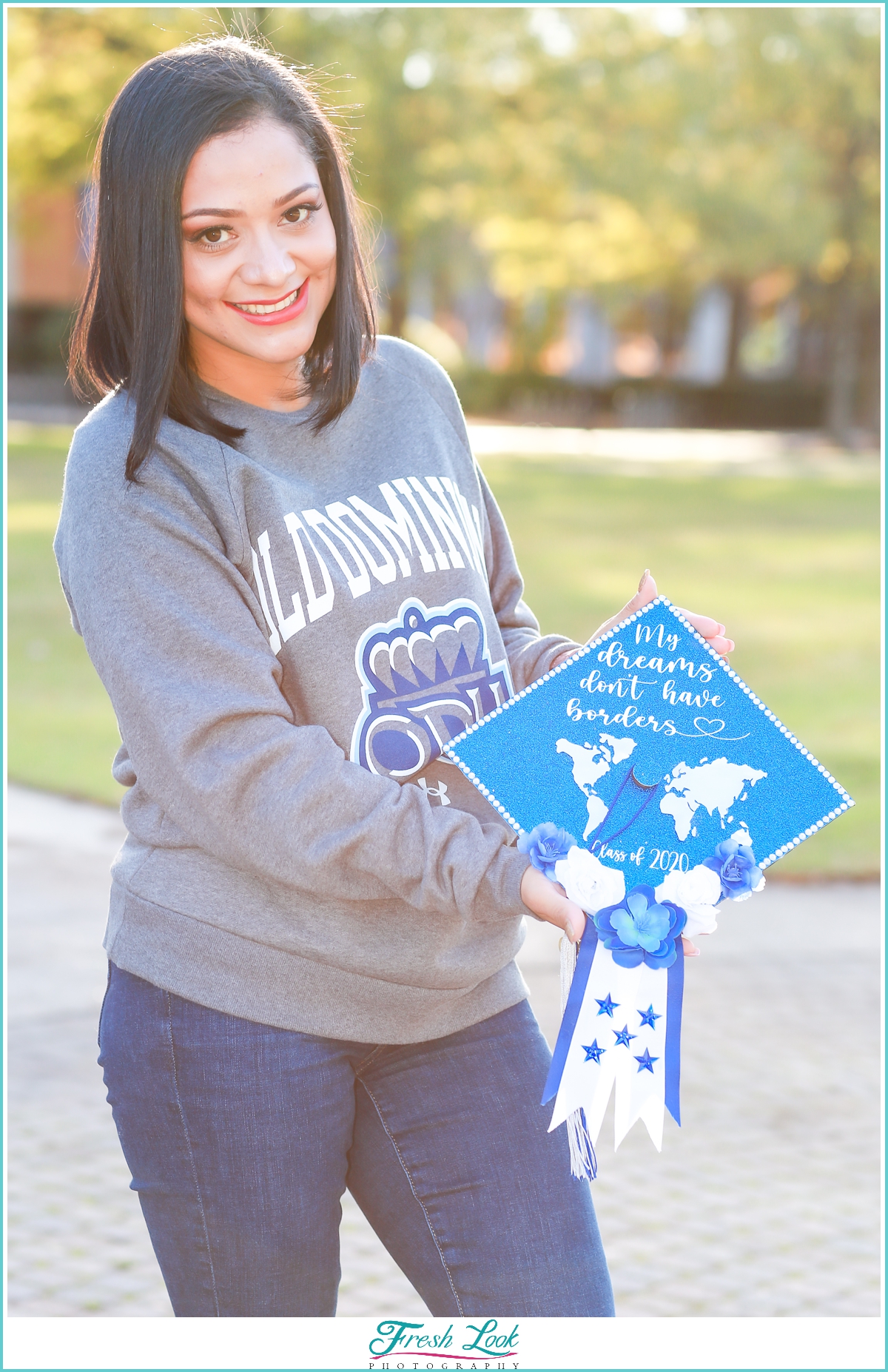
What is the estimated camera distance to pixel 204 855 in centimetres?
190

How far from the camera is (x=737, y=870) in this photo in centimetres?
185

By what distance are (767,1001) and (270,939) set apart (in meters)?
3.90

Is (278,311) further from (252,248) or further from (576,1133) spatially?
(576,1133)

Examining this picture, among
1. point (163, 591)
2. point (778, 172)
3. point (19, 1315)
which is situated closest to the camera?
point (163, 591)

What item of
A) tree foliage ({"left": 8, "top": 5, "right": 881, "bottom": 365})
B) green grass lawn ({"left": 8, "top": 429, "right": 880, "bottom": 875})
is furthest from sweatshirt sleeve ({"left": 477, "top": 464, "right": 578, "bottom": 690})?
tree foliage ({"left": 8, "top": 5, "right": 881, "bottom": 365})

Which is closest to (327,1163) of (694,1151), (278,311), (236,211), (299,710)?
(299,710)

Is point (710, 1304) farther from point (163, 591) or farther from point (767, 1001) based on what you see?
point (163, 591)

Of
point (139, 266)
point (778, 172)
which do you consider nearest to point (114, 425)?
point (139, 266)

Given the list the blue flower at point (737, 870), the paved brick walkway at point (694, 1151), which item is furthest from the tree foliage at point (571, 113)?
the blue flower at point (737, 870)

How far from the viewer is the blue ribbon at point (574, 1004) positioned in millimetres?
1843

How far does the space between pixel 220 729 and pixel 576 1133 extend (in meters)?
0.75

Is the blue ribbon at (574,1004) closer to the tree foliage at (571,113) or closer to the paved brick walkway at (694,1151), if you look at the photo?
the paved brick walkway at (694,1151)

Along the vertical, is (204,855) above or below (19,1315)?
above

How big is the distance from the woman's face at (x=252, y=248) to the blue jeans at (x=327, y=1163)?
2.86ft
